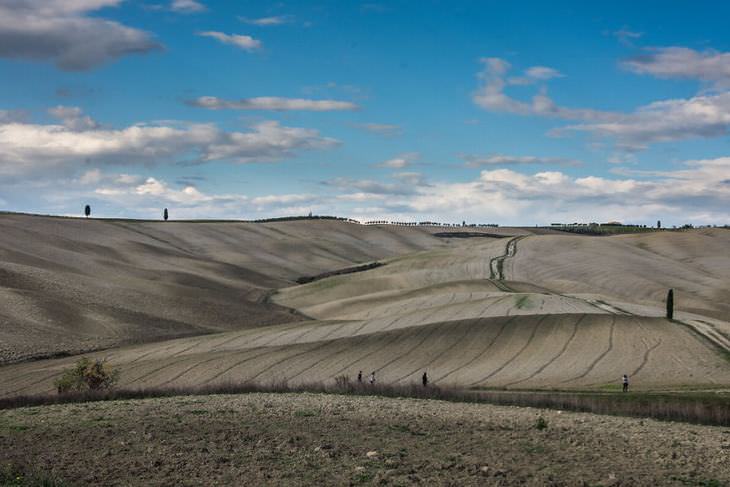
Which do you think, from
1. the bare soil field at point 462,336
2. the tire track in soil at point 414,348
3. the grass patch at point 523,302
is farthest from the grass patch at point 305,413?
the grass patch at point 523,302

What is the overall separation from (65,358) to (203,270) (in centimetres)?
5972

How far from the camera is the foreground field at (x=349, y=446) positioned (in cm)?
1831

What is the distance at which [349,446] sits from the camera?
21.0 metres

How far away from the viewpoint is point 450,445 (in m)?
21.2

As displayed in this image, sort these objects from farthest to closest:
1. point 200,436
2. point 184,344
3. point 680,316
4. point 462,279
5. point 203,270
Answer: point 203,270 → point 462,279 → point 680,316 → point 184,344 → point 200,436

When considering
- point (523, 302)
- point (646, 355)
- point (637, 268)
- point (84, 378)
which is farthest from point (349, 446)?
point (637, 268)

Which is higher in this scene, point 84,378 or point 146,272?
point 146,272

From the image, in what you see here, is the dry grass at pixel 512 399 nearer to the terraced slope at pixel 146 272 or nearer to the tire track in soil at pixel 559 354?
the tire track in soil at pixel 559 354

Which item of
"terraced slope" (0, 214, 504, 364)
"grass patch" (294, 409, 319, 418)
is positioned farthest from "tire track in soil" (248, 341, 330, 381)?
"grass patch" (294, 409, 319, 418)

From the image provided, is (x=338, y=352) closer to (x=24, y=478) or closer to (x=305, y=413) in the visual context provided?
(x=305, y=413)

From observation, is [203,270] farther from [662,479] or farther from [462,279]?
[662,479]

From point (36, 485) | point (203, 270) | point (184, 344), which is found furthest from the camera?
point (203, 270)

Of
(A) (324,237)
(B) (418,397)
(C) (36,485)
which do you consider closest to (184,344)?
(B) (418,397)

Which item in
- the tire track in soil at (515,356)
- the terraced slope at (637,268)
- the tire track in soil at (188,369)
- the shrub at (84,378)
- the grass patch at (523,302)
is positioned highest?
the terraced slope at (637,268)
